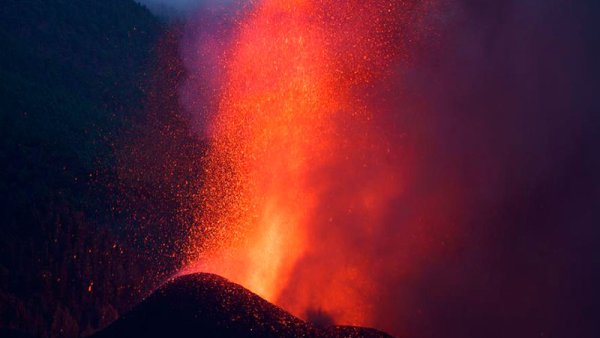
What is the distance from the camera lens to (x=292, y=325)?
33.6ft

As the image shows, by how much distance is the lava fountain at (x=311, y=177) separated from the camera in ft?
43.3

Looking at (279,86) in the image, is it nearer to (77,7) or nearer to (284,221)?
(284,221)

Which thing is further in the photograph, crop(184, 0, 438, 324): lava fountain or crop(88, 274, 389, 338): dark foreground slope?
crop(184, 0, 438, 324): lava fountain

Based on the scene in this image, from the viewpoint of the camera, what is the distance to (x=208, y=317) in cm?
984

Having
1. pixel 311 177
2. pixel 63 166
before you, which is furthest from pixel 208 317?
pixel 63 166

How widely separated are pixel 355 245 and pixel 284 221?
1956 mm

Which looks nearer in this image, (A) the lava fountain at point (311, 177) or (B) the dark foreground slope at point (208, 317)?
(B) the dark foreground slope at point (208, 317)

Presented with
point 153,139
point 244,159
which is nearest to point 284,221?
point 244,159

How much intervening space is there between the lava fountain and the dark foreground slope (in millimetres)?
1917

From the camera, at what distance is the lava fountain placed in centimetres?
1321

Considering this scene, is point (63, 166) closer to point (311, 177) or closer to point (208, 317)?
point (311, 177)

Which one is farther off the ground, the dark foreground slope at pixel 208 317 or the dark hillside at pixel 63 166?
the dark hillside at pixel 63 166

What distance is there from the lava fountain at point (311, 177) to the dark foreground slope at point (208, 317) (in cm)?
Answer: 192

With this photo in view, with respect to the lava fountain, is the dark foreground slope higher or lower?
lower
